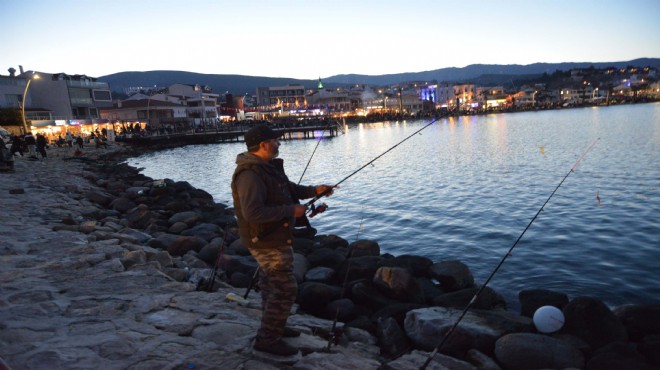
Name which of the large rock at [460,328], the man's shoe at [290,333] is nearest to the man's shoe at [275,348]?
the man's shoe at [290,333]

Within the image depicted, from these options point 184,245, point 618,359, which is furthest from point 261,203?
point 184,245

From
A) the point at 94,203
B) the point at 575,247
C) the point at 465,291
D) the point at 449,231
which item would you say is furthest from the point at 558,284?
the point at 94,203

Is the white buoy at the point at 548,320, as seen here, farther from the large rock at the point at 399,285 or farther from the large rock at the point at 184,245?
the large rock at the point at 184,245

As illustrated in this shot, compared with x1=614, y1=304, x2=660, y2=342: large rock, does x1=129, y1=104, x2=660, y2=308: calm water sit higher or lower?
lower

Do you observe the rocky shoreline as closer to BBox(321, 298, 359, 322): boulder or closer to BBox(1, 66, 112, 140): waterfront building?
BBox(321, 298, 359, 322): boulder

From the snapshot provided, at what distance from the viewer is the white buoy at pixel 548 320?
5.59 metres

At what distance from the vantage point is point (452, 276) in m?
8.23

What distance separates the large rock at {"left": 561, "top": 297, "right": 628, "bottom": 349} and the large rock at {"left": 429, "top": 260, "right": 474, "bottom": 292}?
8.07 ft

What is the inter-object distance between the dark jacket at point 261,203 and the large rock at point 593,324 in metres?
4.39

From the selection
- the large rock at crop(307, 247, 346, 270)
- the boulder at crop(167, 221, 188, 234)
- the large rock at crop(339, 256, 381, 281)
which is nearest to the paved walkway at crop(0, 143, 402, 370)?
the large rock at crop(339, 256, 381, 281)

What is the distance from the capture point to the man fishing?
3.46m

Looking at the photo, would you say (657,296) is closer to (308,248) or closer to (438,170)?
(308,248)

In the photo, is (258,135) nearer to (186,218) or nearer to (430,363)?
(430,363)

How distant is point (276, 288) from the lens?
3717 mm
